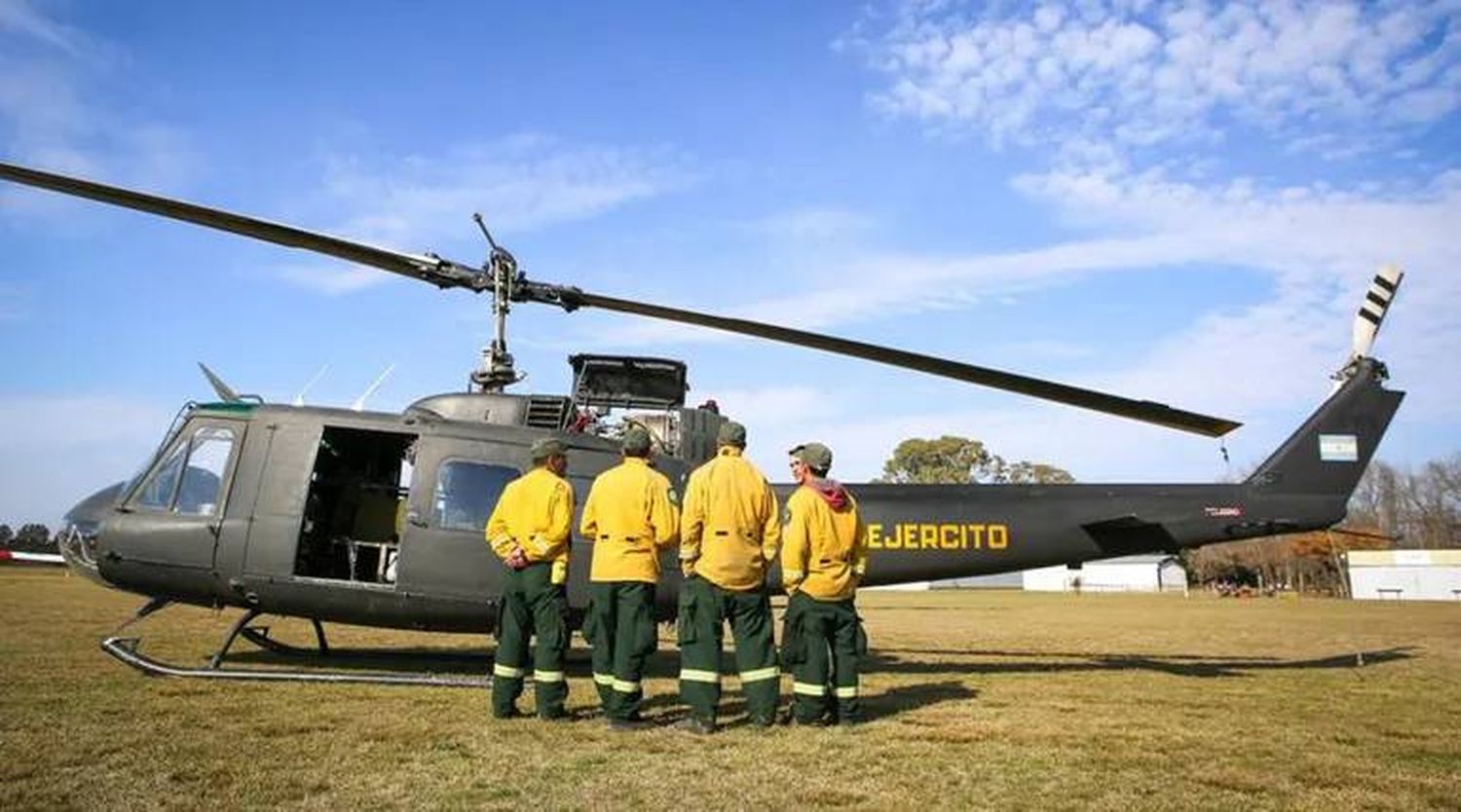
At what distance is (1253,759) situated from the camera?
18.4 feet

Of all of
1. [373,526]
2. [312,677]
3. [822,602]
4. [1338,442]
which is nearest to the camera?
[822,602]

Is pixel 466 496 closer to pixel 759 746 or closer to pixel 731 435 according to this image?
pixel 731 435

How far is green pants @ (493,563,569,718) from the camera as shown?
6.73 m

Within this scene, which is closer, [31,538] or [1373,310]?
[1373,310]

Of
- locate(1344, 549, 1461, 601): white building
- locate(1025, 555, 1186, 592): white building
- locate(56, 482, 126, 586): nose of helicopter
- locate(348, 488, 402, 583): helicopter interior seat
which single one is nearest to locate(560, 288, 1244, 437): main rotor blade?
locate(348, 488, 402, 583): helicopter interior seat

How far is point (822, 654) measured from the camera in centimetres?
672

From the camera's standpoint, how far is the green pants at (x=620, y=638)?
21.1 ft

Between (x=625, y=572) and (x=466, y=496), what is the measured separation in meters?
3.15

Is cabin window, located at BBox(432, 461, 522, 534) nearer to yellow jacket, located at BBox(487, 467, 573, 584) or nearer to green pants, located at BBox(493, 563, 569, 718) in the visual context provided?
yellow jacket, located at BBox(487, 467, 573, 584)

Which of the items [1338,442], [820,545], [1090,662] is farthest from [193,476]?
[1338,442]

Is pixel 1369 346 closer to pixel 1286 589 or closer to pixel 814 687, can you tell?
pixel 814 687

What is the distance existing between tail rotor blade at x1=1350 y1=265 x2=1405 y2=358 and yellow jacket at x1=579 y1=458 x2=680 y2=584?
8966 mm

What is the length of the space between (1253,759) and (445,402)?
7987mm

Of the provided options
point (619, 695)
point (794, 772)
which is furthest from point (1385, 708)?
point (619, 695)
